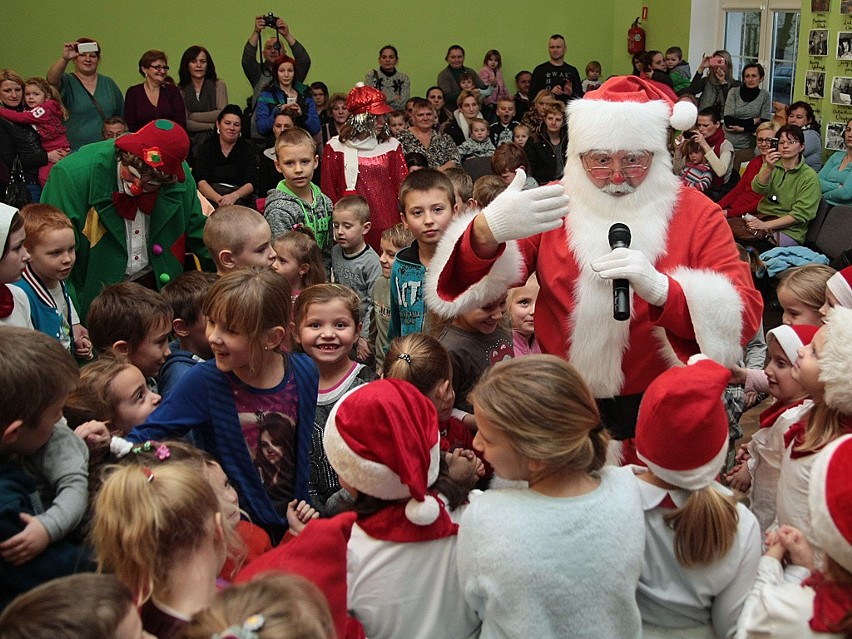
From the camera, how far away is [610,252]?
93.4 inches

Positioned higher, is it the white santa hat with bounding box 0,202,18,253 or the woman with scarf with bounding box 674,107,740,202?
the white santa hat with bounding box 0,202,18,253

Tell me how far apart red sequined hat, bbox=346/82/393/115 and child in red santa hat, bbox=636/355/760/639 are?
424cm

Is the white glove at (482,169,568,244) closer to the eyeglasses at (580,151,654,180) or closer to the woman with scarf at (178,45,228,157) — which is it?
the eyeglasses at (580,151,654,180)

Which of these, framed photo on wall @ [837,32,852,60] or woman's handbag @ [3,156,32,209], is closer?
woman's handbag @ [3,156,32,209]

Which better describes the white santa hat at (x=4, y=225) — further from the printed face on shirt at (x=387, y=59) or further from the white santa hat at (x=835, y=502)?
the printed face on shirt at (x=387, y=59)

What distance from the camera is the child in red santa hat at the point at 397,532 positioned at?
1.74 m

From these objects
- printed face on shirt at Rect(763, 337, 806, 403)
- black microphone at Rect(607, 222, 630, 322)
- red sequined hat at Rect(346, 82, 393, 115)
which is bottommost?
printed face on shirt at Rect(763, 337, 806, 403)

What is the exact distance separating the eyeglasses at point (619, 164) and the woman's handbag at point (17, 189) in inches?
182

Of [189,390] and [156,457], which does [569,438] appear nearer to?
[156,457]

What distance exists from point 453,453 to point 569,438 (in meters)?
0.74

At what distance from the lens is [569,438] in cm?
166

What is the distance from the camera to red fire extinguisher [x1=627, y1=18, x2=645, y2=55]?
1116 cm

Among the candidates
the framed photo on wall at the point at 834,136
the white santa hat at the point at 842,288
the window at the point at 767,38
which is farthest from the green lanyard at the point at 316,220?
the window at the point at 767,38

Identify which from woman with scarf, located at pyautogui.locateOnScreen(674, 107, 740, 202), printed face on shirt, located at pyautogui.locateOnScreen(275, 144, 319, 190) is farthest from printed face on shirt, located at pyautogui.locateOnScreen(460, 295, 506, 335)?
woman with scarf, located at pyautogui.locateOnScreen(674, 107, 740, 202)
